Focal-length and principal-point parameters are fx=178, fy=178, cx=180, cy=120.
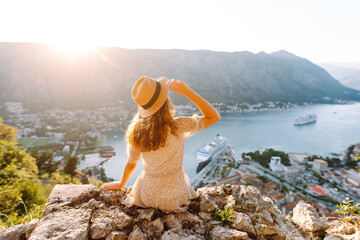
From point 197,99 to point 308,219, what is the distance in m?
1.26

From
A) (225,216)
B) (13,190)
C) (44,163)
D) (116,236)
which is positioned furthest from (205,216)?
(44,163)

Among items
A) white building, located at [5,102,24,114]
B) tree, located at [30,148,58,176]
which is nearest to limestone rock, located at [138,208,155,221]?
tree, located at [30,148,58,176]

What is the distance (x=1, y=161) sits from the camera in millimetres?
3221

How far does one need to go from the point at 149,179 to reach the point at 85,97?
3863 centimetres

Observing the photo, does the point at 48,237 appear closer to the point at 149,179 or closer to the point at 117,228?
the point at 117,228

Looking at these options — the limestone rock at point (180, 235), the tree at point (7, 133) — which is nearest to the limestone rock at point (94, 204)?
the limestone rock at point (180, 235)

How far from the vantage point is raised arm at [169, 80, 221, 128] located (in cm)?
101

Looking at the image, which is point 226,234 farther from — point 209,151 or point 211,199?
point 209,151

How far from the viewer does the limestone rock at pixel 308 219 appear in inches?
49.9

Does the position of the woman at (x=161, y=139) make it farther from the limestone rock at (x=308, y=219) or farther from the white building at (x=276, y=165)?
the white building at (x=276, y=165)

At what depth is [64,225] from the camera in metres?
1.02

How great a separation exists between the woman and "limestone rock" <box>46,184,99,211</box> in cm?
33

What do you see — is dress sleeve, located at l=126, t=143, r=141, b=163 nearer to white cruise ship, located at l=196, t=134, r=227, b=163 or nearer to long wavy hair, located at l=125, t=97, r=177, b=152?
long wavy hair, located at l=125, t=97, r=177, b=152

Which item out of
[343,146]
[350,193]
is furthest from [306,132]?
[350,193]
